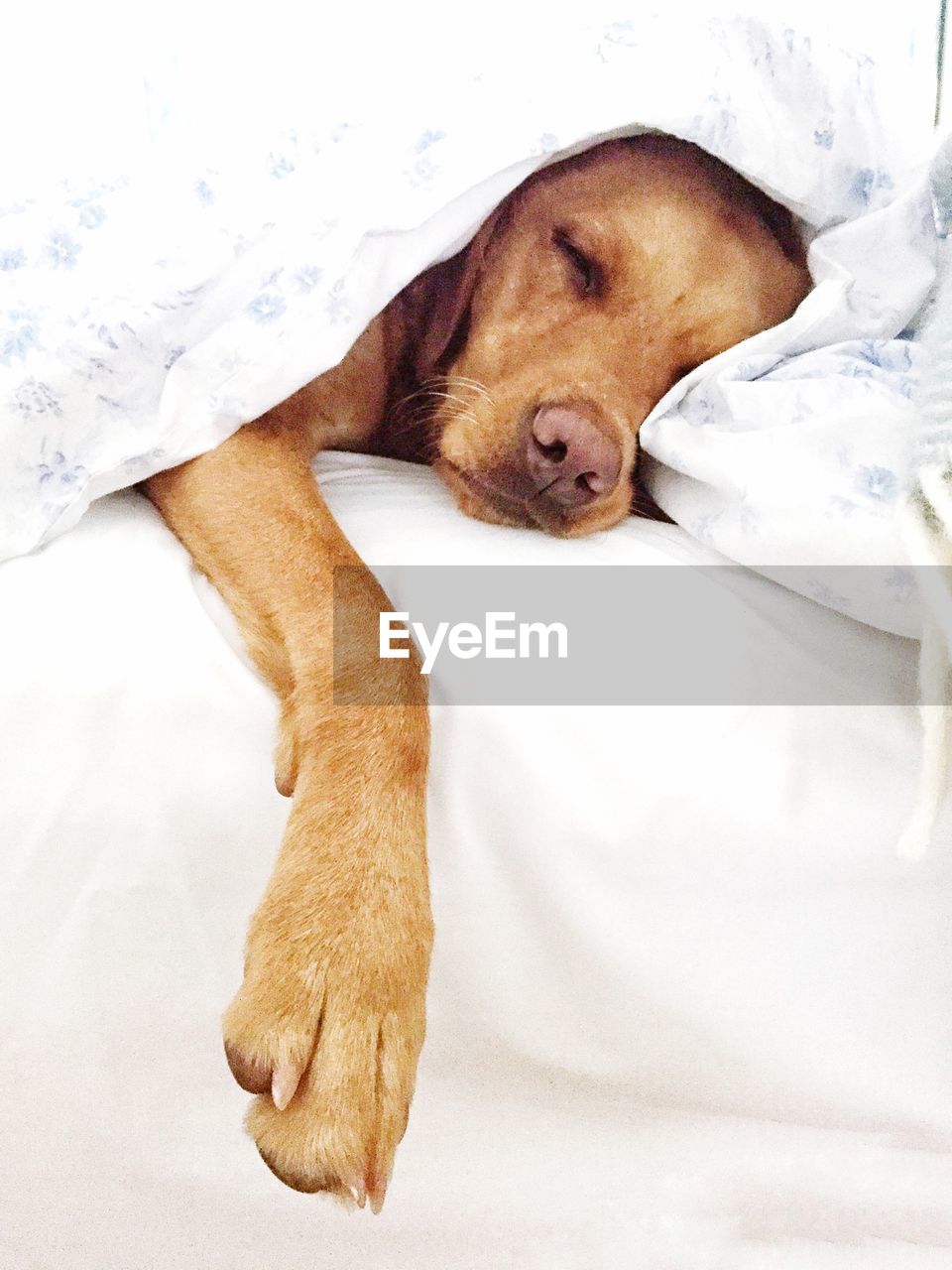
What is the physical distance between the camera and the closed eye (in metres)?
1.39

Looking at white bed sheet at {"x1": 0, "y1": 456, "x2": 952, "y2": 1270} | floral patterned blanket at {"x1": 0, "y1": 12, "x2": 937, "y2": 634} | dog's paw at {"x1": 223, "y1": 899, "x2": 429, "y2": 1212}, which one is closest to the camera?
dog's paw at {"x1": 223, "y1": 899, "x2": 429, "y2": 1212}

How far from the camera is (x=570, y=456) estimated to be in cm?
119

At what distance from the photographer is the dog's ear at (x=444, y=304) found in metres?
1.43

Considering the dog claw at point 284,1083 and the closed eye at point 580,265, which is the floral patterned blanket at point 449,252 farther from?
the dog claw at point 284,1083

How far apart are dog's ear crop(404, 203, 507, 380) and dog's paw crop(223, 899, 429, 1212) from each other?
99cm

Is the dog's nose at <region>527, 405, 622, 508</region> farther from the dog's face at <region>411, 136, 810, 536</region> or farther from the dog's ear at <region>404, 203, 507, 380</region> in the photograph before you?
the dog's ear at <region>404, 203, 507, 380</region>

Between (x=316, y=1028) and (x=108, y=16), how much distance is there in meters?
2.77

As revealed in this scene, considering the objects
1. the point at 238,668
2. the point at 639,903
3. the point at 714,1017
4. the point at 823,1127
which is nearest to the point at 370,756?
the point at 238,668

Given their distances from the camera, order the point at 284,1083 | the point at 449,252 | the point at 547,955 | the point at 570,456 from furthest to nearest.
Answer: the point at 449,252, the point at 570,456, the point at 547,955, the point at 284,1083

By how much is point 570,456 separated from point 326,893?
0.64 m

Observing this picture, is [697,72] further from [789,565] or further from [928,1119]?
[928,1119]

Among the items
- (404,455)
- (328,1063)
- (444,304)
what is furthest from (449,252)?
(328,1063)

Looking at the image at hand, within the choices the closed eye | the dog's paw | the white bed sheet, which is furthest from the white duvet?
the closed eye

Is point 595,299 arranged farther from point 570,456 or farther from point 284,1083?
point 284,1083
